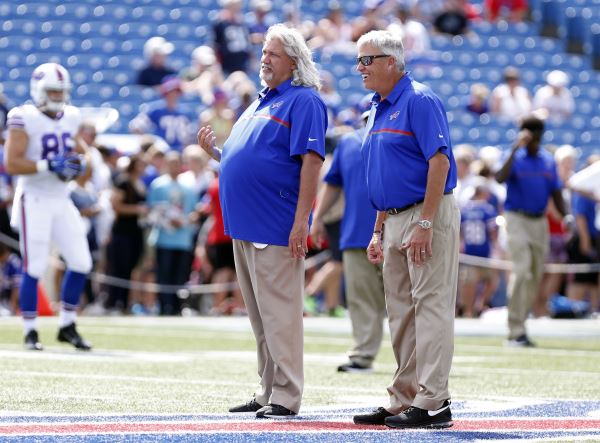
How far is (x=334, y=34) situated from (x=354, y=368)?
14480 millimetres

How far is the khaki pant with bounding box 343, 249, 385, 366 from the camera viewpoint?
1018 centimetres

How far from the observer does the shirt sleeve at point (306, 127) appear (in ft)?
22.4

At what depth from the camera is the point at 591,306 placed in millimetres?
18188

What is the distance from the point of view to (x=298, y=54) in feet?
22.9

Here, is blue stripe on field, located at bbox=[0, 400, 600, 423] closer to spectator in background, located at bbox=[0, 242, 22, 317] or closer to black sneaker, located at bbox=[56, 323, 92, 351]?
black sneaker, located at bbox=[56, 323, 92, 351]

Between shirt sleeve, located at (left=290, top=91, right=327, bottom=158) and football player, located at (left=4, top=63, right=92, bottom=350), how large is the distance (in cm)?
454

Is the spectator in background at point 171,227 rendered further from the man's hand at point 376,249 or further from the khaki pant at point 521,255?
the man's hand at point 376,249

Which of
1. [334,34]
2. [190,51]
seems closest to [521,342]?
[334,34]

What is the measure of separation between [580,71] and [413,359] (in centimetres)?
2006

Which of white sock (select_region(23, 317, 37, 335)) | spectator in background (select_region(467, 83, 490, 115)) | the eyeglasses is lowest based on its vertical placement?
white sock (select_region(23, 317, 37, 335))

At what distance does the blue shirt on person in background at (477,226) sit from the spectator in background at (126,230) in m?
3.96

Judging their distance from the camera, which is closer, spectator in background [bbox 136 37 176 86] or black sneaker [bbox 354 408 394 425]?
black sneaker [bbox 354 408 394 425]

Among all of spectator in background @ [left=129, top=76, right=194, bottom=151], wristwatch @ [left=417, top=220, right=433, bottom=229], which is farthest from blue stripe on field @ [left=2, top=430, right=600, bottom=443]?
spectator in background @ [left=129, top=76, right=194, bottom=151]

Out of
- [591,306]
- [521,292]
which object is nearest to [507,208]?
[521,292]
